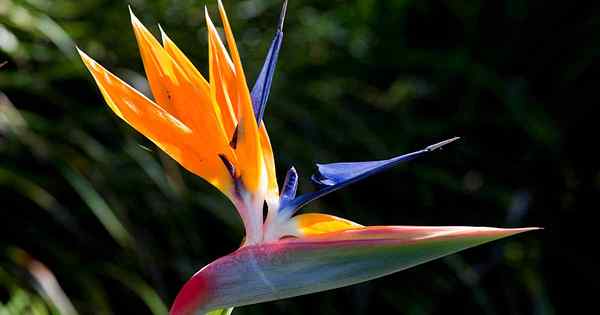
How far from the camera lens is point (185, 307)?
79 centimetres

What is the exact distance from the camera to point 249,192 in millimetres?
919

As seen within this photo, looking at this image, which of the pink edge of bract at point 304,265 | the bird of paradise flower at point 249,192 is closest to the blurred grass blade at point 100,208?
the bird of paradise flower at point 249,192

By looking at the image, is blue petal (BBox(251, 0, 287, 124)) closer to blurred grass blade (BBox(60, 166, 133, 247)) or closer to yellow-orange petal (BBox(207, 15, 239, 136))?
yellow-orange petal (BBox(207, 15, 239, 136))

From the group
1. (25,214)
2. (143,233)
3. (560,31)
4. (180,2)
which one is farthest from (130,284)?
(560,31)

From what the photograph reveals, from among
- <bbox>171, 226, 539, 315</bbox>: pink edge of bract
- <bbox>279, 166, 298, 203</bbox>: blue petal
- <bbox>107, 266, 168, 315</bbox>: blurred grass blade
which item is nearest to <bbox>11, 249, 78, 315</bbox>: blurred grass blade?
<bbox>107, 266, 168, 315</bbox>: blurred grass blade

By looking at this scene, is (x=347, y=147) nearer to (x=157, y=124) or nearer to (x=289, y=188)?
(x=289, y=188)

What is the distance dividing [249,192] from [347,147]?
1.58 meters

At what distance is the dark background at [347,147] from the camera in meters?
2.14

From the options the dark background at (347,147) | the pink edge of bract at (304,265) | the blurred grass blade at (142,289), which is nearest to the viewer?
the pink edge of bract at (304,265)

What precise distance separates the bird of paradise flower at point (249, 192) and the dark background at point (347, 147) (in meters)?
1.06

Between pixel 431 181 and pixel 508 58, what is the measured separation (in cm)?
47

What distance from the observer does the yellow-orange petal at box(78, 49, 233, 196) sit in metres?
0.86

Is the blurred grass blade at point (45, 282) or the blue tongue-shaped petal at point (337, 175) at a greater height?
the blurred grass blade at point (45, 282)

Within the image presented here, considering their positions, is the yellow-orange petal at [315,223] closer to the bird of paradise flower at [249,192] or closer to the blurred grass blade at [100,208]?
the bird of paradise flower at [249,192]
